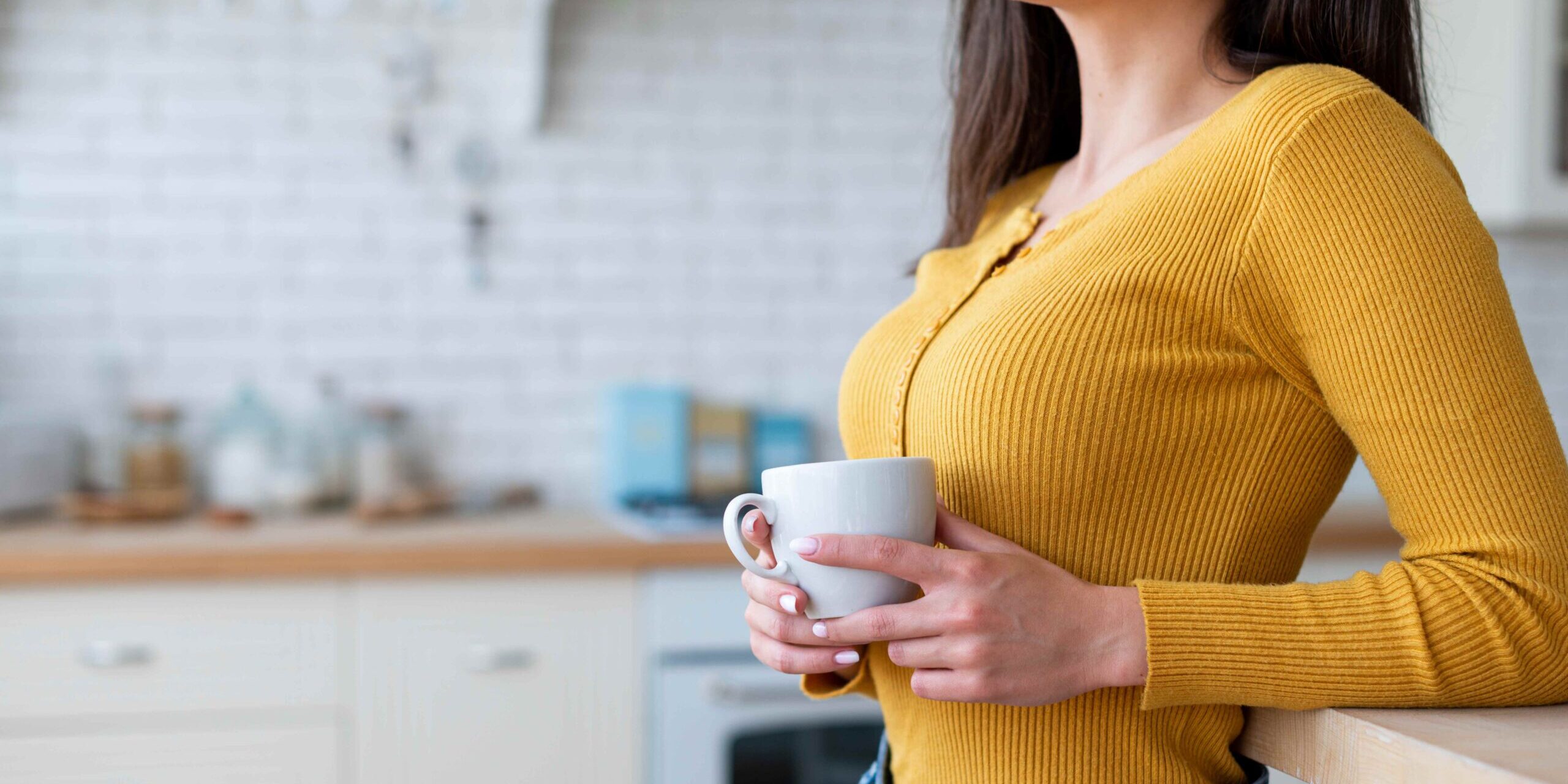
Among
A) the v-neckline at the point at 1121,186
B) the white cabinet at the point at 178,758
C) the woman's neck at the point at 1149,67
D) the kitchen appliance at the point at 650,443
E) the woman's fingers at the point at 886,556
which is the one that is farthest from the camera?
the kitchen appliance at the point at 650,443

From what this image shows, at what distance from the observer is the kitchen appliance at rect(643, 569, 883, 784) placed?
175 cm

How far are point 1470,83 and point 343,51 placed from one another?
2211 mm

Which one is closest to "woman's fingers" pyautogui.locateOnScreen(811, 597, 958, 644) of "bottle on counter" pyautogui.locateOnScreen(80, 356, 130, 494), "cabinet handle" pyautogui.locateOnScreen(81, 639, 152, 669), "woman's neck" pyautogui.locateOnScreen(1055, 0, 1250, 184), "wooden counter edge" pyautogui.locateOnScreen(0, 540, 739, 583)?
"woman's neck" pyautogui.locateOnScreen(1055, 0, 1250, 184)

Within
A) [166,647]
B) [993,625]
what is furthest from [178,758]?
[993,625]

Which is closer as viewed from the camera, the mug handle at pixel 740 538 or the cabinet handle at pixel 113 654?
the mug handle at pixel 740 538

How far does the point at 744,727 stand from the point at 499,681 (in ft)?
1.23

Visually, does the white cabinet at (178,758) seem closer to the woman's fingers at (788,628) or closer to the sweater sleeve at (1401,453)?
the woman's fingers at (788,628)

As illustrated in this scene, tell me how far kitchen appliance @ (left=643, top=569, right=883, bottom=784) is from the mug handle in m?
1.14

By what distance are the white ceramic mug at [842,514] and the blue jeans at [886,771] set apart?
257 millimetres

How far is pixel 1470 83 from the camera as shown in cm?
228

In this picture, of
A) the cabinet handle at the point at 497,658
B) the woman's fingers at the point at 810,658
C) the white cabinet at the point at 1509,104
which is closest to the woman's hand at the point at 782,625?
the woman's fingers at the point at 810,658

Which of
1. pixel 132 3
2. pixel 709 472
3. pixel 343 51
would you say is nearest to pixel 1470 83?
pixel 709 472

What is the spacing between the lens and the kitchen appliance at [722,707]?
5.74ft

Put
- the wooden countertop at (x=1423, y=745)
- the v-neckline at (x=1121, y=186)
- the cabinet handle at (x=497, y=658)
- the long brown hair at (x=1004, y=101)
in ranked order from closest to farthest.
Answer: the wooden countertop at (x=1423, y=745) → the v-neckline at (x=1121, y=186) → the long brown hair at (x=1004, y=101) → the cabinet handle at (x=497, y=658)
